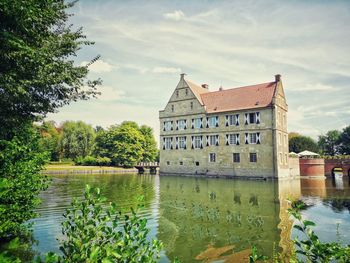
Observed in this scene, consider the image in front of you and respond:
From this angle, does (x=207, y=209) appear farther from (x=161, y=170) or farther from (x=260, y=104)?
(x=161, y=170)

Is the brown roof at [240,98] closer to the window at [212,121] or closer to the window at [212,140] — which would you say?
the window at [212,121]

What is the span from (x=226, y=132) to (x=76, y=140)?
1471 inches

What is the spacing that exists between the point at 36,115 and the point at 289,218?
1143 cm

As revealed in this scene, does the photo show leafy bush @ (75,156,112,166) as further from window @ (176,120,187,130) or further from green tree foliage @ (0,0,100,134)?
green tree foliage @ (0,0,100,134)

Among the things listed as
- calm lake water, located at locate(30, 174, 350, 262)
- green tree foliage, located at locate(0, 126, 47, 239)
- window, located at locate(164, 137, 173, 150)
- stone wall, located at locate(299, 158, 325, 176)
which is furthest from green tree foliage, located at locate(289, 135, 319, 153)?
green tree foliage, located at locate(0, 126, 47, 239)

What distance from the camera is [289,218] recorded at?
486 inches

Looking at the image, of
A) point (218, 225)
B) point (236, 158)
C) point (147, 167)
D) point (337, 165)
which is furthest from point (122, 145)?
point (218, 225)

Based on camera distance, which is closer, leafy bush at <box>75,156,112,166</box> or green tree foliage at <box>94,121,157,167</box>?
leafy bush at <box>75,156,112,166</box>

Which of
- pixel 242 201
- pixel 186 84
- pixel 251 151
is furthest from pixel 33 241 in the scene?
pixel 186 84

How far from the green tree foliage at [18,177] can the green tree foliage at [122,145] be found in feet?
158

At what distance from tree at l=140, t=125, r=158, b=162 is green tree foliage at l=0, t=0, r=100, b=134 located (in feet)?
174

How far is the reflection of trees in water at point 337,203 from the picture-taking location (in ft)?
49.7

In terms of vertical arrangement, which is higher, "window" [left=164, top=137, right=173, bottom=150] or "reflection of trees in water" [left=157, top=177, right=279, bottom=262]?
"window" [left=164, top=137, right=173, bottom=150]

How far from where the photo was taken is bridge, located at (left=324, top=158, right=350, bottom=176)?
39.9 metres
